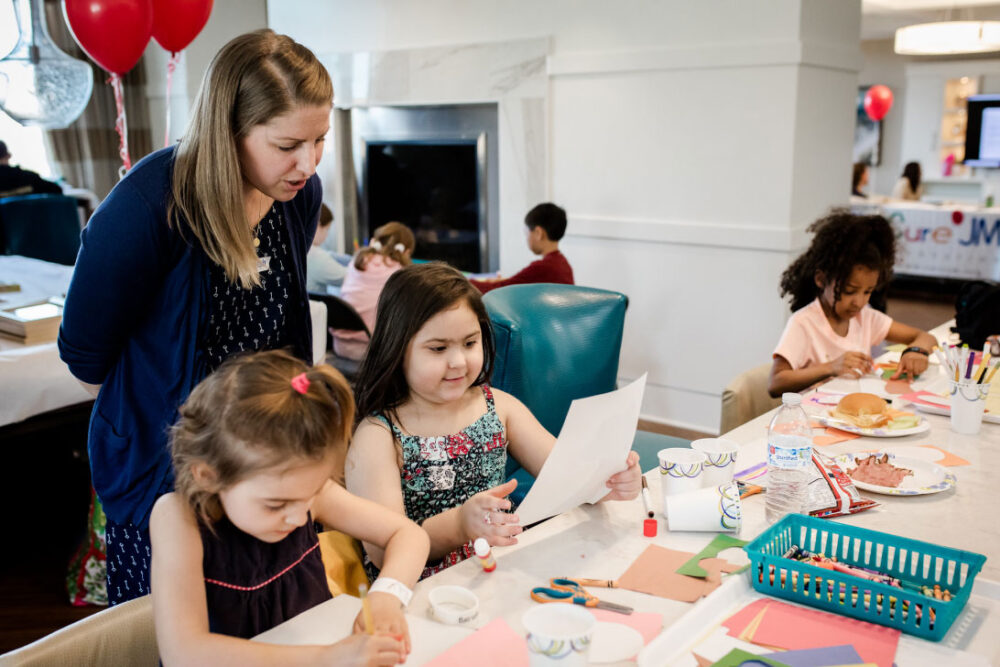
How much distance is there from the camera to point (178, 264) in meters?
1.39

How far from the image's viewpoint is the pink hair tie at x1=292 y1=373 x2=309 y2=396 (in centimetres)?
112

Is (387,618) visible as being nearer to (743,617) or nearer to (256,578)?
(256,578)

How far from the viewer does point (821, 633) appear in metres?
1.12

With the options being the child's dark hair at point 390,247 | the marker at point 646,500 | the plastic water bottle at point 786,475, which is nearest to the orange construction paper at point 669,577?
the marker at point 646,500

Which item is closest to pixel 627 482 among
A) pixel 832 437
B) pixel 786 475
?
pixel 786 475

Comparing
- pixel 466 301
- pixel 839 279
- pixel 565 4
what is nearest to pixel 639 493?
pixel 466 301

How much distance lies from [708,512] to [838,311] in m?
1.35

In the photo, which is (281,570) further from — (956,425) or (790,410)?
(956,425)

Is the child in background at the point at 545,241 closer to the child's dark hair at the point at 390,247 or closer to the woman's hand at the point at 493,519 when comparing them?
the child's dark hair at the point at 390,247

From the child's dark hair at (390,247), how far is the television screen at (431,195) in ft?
3.29

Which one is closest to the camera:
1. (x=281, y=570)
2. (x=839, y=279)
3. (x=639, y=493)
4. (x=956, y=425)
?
(x=281, y=570)

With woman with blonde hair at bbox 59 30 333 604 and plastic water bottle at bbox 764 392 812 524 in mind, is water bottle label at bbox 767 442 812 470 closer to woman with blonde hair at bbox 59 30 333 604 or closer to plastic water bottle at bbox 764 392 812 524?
plastic water bottle at bbox 764 392 812 524

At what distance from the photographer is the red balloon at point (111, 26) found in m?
3.14

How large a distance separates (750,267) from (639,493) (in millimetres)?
2696
